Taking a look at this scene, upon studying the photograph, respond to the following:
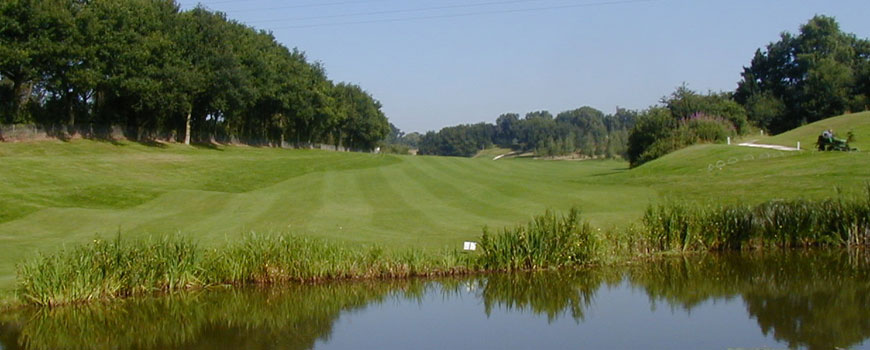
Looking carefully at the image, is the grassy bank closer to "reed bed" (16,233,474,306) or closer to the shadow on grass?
"reed bed" (16,233,474,306)

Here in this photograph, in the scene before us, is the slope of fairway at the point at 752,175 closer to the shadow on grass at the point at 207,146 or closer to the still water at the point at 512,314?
the still water at the point at 512,314

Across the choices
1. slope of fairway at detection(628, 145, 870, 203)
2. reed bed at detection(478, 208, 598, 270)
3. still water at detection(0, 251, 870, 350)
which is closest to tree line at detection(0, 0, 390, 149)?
slope of fairway at detection(628, 145, 870, 203)

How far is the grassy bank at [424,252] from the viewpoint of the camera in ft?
50.0

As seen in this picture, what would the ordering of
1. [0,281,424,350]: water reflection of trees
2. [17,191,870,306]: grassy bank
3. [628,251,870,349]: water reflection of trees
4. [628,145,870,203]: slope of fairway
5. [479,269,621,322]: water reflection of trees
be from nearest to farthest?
[628,251,870,349]: water reflection of trees < [0,281,424,350]: water reflection of trees < [479,269,621,322]: water reflection of trees < [17,191,870,306]: grassy bank < [628,145,870,203]: slope of fairway

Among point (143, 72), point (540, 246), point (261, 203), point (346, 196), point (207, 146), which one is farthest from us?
point (207, 146)

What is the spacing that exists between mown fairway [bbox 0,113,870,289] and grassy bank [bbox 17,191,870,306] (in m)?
1.08

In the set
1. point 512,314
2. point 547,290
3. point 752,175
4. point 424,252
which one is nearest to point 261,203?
point 424,252

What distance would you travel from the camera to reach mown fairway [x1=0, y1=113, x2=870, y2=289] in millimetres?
21547

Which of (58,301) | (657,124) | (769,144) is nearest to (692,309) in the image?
(58,301)

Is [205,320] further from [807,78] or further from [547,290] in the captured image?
[807,78]

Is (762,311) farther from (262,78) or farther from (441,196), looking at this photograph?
(262,78)

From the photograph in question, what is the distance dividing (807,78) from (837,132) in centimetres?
4753

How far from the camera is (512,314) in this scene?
1387cm

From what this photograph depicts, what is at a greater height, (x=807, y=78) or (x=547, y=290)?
(x=807, y=78)
